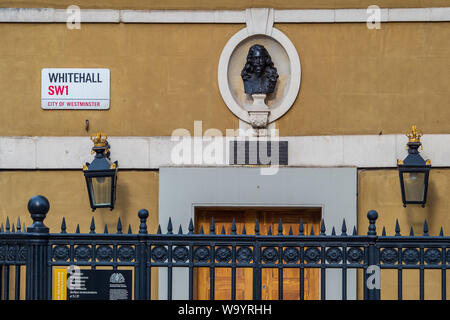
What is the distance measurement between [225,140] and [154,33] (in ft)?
Result: 5.01

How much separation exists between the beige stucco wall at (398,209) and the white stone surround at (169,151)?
16cm

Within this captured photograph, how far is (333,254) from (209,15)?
4.06 m

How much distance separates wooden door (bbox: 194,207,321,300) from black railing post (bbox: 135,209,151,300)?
3.06 m

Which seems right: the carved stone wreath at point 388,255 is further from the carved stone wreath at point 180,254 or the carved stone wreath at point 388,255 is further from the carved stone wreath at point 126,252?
the carved stone wreath at point 126,252

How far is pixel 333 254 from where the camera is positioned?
777 cm

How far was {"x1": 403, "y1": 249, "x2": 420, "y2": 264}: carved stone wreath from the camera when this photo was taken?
7.74m

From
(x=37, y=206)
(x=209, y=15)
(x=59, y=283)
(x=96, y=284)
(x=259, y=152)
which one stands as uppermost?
(x=209, y=15)

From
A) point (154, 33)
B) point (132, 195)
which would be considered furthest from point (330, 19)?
point (132, 195)

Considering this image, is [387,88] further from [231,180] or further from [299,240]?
[299,240]

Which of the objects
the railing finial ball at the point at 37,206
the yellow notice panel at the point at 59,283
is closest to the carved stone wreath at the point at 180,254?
the railing finial ball at the point at 37,206

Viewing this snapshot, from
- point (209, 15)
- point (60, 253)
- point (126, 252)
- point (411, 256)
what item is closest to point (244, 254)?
point (126, 252)

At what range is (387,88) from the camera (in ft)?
35.2

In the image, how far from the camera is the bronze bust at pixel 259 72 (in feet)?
35.1

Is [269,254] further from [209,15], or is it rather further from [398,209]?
[209,15]
